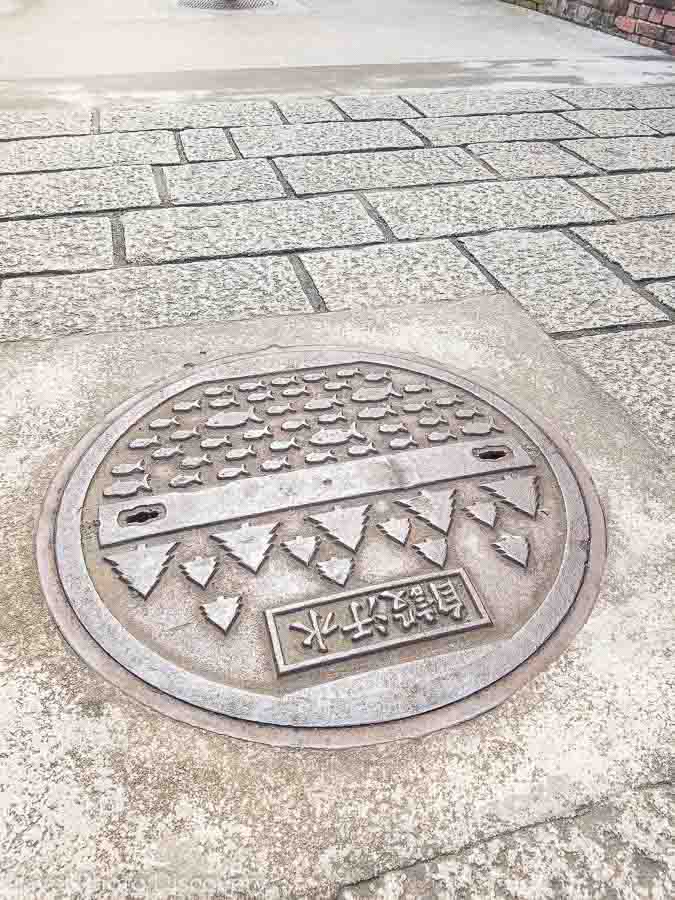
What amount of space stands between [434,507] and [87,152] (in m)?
2.84

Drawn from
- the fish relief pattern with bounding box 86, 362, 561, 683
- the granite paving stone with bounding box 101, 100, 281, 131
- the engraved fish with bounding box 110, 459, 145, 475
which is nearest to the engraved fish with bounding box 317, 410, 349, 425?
the fish relief pattern with bounding box 86, 362, 561, 683

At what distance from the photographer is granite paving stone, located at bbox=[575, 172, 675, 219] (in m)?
3.07

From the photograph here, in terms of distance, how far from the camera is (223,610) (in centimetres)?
137

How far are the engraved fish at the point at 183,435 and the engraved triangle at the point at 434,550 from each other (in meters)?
0.63

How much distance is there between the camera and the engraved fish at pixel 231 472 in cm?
164

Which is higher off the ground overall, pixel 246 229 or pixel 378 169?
pixel 378 169

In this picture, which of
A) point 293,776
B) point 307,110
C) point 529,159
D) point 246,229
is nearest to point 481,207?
point 529,159

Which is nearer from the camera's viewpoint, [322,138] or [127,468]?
[127,468]

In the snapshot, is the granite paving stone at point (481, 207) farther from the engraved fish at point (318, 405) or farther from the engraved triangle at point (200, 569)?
the engraved triangle at point (200, 569)

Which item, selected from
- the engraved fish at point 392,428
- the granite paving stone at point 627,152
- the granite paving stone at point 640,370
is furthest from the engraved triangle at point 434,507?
the granite paving stone at point 627,152

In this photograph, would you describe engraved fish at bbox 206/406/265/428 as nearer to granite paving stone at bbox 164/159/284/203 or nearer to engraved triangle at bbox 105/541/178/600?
engraved triangle at bbox 105/541/178/600

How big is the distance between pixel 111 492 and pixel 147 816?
717mm

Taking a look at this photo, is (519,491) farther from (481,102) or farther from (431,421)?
(481,102)

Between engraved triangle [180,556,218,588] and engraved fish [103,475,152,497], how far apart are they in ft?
0.81
